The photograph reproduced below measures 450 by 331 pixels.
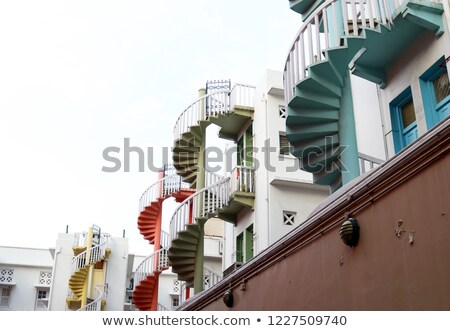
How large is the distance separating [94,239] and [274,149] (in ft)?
56.2

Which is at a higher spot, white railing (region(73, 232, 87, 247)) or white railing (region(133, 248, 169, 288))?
white railing (region(73, 232, 87, 247))

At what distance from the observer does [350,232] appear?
6004 millimetres

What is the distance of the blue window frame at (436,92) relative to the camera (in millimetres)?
9398

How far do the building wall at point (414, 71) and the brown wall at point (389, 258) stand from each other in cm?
380

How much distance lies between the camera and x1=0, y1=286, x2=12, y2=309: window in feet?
105

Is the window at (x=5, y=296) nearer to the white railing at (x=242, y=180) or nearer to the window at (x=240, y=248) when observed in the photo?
the window at (x=240, y=248)

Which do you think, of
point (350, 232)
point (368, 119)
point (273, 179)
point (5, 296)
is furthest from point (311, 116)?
point (5, 296)

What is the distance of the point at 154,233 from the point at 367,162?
15402 millimetres

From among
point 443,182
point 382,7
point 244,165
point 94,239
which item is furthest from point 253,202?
point 94,239

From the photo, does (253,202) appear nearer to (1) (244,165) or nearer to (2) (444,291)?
(1) (244,165)

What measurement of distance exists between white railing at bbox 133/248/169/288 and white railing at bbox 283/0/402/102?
13.4 meters

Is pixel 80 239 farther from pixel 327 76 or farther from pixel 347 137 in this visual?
pixel 327 76

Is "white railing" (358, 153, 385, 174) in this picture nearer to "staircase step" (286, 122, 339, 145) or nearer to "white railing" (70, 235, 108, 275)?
"staircase step" (286, 122, 339, 145)

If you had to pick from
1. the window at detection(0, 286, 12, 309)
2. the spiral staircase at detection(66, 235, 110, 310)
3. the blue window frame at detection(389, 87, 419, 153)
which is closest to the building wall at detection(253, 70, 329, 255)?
the blue window frame at detection(389, 87, 419, 153)
